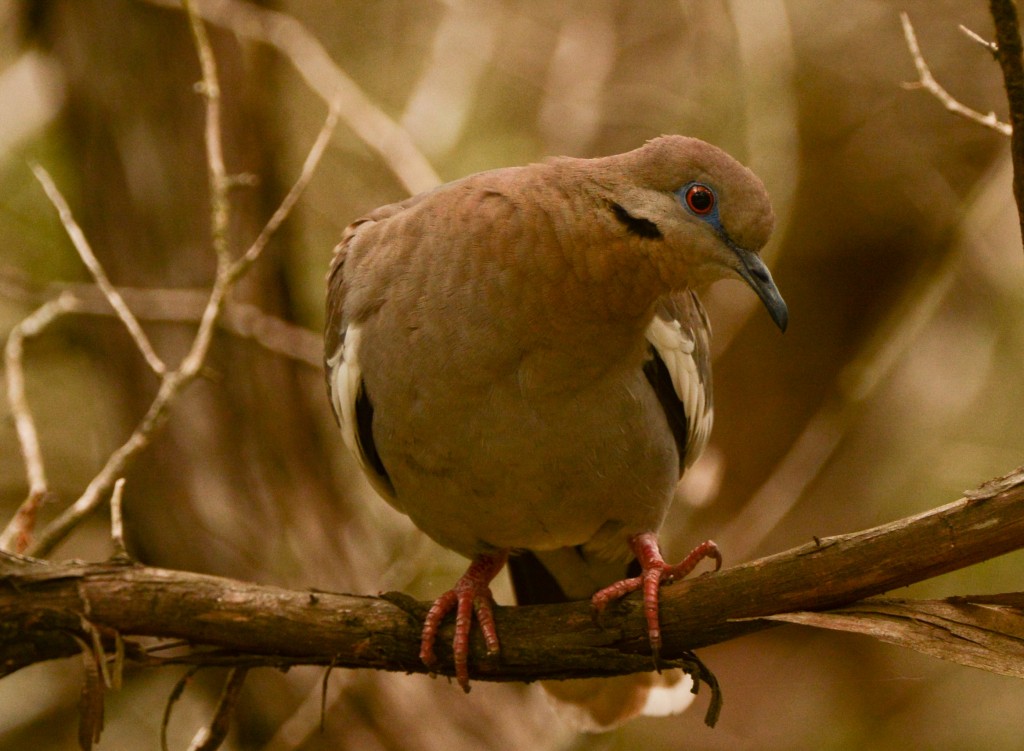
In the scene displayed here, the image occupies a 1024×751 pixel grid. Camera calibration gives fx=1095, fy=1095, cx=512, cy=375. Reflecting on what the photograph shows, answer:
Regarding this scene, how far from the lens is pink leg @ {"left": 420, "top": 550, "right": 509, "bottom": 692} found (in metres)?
2.96

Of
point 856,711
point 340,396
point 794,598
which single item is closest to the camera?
point 794,598

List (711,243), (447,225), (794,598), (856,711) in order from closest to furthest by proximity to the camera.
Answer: (794,598), (711,243), (447,225), (856,711)

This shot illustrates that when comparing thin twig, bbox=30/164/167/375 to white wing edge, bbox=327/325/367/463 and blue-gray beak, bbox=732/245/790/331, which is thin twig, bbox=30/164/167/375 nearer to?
white wing edge, bbox=327/325/367/463

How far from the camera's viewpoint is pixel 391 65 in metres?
6.66

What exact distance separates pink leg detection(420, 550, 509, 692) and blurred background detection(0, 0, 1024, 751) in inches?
57.6

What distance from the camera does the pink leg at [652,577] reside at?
105 inches

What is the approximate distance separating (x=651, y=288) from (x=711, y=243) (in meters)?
0.20

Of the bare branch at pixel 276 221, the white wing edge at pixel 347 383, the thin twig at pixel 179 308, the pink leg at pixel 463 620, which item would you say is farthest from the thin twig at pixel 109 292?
the pink leg at pixel 463 620

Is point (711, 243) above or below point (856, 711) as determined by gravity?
above

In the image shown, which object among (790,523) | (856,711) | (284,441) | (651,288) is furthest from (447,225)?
(856,711)

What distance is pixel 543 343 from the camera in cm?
301

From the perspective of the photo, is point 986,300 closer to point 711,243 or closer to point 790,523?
point 790,523

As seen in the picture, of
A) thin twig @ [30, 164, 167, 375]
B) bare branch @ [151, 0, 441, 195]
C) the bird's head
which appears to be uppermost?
bare branch @ [151, 0, 441, 195]

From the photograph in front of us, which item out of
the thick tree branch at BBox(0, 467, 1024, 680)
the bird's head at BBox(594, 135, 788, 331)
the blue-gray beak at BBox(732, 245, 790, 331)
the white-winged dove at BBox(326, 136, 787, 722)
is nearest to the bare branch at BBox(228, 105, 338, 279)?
the white-winged dove at BBox(326, 136, 787, 722)
